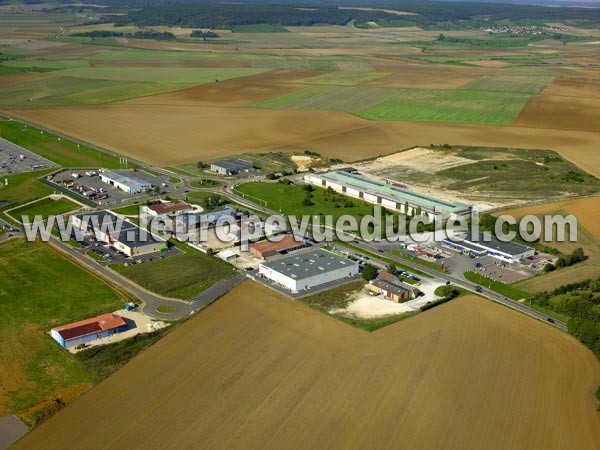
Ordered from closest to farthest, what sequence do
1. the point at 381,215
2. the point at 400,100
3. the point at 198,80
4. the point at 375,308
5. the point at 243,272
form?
the point at 375,308 → the point at 243,272 → the point at 381,215 → the point at 400,100 → the point at 198,80

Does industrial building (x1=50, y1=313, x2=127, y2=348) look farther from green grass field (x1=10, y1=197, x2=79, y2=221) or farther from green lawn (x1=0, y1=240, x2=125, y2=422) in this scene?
green grass field (x1=10, y1=197, x2=79, y2=221)

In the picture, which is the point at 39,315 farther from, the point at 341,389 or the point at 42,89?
the point at 42,89

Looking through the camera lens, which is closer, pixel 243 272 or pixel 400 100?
pixel 243 272

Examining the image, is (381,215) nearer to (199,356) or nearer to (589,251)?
(589,251)

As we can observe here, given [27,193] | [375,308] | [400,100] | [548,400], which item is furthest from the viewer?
[400,100]

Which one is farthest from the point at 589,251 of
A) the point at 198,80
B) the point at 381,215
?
the point at 198,80

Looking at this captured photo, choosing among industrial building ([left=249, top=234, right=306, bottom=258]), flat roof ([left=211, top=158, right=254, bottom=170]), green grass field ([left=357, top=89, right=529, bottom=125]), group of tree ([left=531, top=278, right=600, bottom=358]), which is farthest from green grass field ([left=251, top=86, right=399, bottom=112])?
group of tree ([left=531, top=278, right=600, bottom=358])
